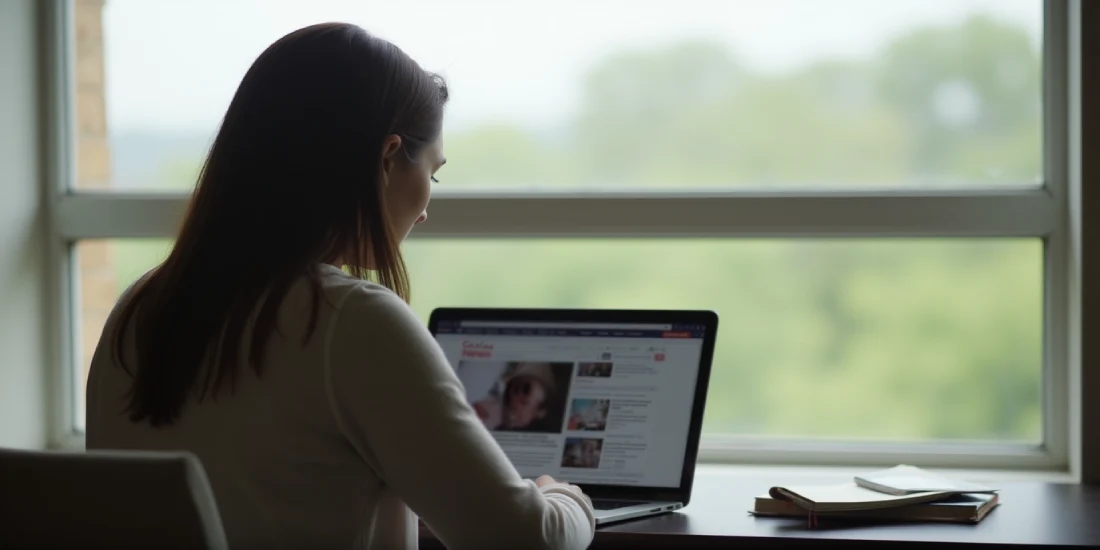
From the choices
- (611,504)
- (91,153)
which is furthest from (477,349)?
(91,153)

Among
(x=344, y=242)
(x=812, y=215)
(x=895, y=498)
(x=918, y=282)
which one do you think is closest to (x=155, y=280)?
(x=344, y=242)

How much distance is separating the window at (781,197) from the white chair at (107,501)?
4.06ft

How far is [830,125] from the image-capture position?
209cm

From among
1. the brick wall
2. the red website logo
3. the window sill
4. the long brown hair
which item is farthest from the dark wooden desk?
the brick wall

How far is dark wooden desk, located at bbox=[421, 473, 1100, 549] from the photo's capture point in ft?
A: 4.60

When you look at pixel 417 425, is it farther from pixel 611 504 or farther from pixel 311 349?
pixel 611 504

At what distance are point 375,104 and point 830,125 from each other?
117 centimetres

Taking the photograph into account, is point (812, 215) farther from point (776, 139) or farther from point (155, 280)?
point (155, 280)

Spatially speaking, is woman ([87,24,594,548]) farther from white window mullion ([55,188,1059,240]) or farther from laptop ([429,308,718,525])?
white window mullion ([55,188,1059,240])

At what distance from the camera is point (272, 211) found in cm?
113

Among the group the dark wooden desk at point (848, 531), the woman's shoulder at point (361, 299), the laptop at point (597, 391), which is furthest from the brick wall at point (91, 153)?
the woman's shoulder at point (361, 299)

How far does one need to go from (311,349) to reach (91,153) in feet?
4.95

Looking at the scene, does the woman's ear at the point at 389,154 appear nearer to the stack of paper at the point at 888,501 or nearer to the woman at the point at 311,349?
the woman at the point at 311,349

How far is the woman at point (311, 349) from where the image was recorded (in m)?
1.04
